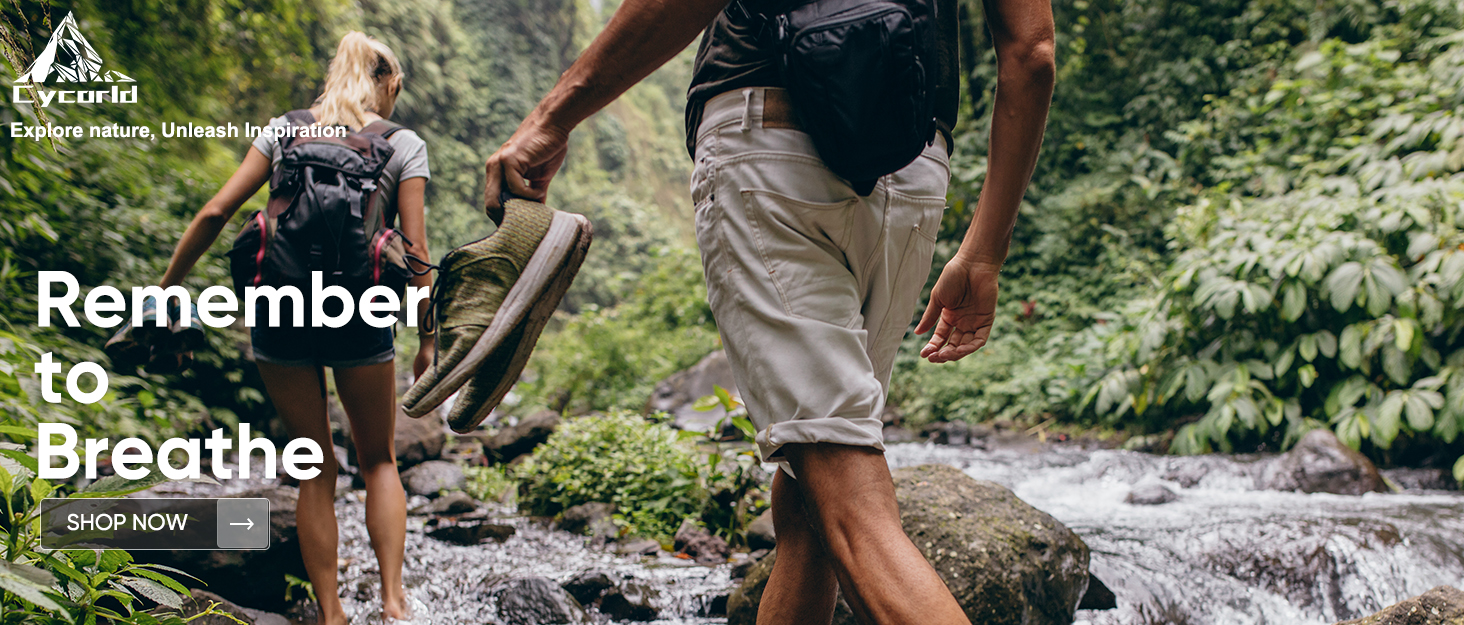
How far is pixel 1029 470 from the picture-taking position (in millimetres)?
5898

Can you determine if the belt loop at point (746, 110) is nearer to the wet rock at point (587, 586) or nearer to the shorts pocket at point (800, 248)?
the shorts pocket at point (800, 248)

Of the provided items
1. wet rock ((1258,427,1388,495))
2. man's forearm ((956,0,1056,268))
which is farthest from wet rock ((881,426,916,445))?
man's forearm ((956,0,1056,268))

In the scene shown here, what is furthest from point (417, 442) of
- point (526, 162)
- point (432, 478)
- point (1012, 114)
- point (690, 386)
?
point (1012, 114)

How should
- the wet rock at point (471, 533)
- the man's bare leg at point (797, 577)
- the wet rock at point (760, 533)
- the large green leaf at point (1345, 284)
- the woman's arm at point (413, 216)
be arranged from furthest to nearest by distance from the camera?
the large green leaf at point (1345, 284) < the wet rock at point (471, 533) < the wet rock at point (760, 533) < the woman's arm at point (413, 216) < the man's bare leg at point (797, 577)

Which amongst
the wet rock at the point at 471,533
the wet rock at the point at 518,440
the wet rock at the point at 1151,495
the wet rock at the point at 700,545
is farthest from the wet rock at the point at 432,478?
the wet rock at the point at 1151,495

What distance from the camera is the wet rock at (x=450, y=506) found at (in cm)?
408

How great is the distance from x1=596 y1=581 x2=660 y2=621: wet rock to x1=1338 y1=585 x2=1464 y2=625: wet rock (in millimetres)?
1964

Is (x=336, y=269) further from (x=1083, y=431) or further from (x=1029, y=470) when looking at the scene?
(x=1083, y=431)

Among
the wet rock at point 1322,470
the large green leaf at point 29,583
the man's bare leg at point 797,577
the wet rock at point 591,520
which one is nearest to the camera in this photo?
the large green leaf at point 29,583

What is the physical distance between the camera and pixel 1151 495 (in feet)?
15.3

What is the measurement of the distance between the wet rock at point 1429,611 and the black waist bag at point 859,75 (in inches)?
61.2

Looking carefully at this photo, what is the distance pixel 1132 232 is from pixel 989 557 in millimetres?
8231

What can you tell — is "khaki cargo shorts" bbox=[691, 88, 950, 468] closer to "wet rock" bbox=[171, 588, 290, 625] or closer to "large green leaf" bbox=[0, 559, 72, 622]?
"large green leaf" bbox=[0, 559, 72, 622]

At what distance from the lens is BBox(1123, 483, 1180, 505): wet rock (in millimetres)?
4625
